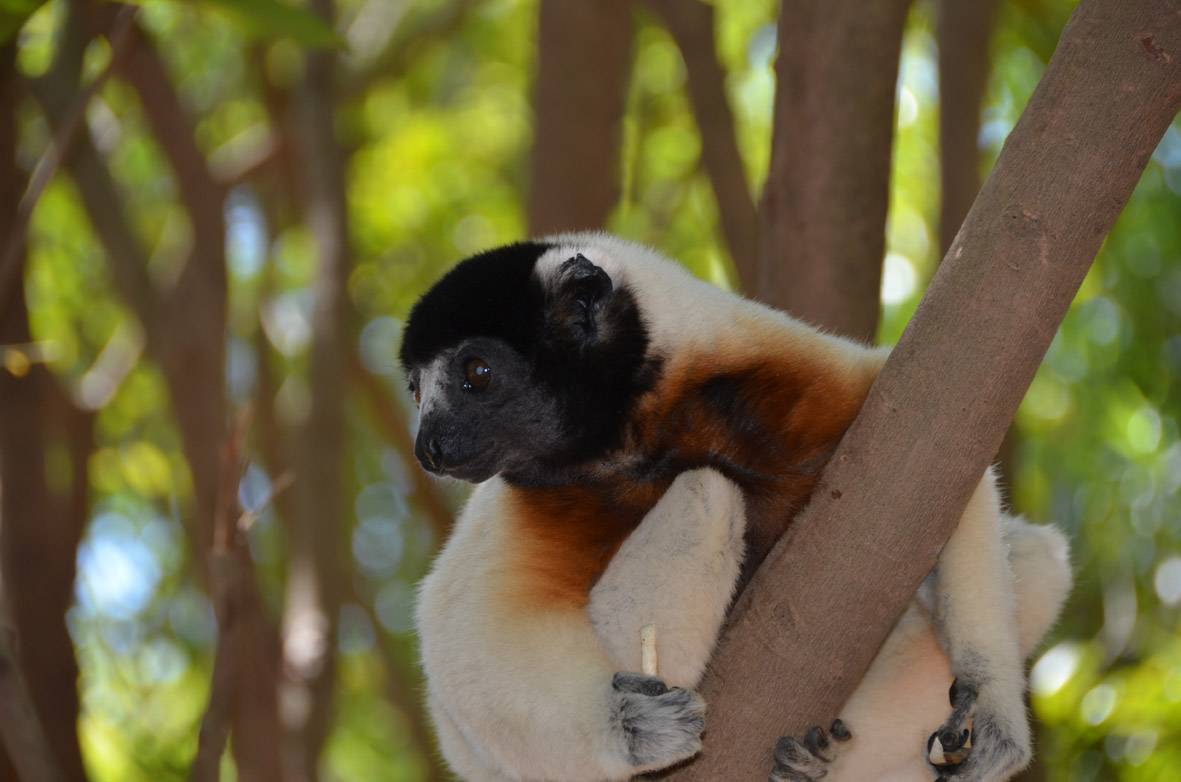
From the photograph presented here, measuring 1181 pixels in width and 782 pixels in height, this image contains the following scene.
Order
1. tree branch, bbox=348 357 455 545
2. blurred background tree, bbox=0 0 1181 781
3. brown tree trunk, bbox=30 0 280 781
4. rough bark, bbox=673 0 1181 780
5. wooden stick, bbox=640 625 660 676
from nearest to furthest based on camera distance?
rough bark, bbox=673 0 1181 780 → wooden stick, bbox=640 625 660 676 → blurred background tree, bbox=0 0 1181 781 → brown tree trunk, bbox=30 0 280 781 → tree branch, bbox=348 357 455 545

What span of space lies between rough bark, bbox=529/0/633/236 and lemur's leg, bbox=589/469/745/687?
260 centimetres

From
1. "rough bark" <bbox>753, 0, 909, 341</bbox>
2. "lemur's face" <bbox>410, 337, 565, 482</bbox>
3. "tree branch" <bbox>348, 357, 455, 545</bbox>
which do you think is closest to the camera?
"lemur's face" <bbox>410, 337, 565, 482</bbox>

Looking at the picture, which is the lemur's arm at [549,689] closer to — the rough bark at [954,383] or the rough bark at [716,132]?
the rough bark at [954,383]

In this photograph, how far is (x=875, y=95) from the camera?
3695 mm

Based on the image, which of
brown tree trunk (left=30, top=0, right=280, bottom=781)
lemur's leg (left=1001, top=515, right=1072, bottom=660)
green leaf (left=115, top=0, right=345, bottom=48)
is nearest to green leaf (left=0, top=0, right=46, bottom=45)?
green leaf (left=115, top=0, right=345, bottom=48)

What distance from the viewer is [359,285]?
8.58 metres

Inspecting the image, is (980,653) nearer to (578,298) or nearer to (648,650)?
(648,650)

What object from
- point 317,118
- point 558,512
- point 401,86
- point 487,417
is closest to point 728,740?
point 558,512

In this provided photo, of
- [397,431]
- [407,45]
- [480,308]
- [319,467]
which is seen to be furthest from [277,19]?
[397,431]

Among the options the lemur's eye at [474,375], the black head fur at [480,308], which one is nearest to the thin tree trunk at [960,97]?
the black head fur at [480,308]

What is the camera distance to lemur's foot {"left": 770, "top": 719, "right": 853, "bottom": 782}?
234 centimetres

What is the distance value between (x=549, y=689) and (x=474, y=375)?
0.74 meters

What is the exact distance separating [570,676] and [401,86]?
23.3ft

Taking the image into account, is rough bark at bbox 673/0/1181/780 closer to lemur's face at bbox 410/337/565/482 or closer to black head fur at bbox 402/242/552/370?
lemur's face at bbox 410/337/565/482
